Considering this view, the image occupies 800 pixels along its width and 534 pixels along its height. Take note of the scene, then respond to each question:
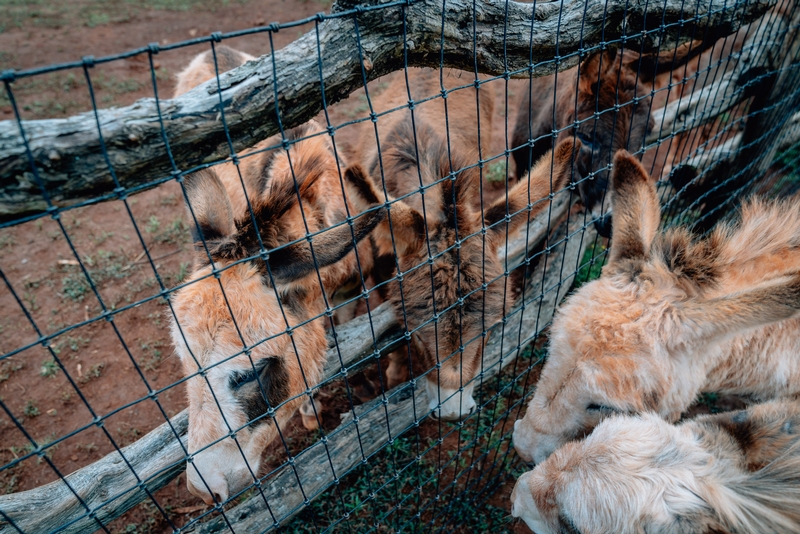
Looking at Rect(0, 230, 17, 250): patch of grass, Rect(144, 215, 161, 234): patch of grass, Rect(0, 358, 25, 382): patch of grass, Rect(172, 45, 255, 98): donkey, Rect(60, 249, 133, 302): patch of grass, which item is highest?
Rect(172, 45, 255, 98): donkey

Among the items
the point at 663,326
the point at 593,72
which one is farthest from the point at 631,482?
the point at 593,72

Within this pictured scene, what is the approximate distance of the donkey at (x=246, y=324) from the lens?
235cm

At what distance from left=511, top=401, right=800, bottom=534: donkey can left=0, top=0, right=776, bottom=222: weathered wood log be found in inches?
71.8

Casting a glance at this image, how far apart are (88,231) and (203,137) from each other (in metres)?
6.06

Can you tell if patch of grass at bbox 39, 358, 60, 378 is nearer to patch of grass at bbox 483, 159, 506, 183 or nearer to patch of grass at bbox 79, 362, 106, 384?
patch of grass at bbox 79, 362, 106, 384

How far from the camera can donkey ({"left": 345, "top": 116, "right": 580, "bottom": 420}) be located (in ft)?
9.19

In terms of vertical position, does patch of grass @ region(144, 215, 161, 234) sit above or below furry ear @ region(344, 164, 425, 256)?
below

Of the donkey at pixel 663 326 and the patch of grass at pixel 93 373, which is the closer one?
the donkey at pixel 663 326

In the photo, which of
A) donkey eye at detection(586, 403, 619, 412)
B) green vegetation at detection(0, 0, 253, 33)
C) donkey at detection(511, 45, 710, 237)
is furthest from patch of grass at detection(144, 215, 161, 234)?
green vegetation at detection(0, 0, 253, 33)

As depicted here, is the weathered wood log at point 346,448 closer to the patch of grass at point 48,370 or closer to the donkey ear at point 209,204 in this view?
the donkey ear at point 209,204

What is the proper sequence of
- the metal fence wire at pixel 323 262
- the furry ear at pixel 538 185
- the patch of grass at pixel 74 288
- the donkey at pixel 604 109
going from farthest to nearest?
1. the patch of grass at pixel 74 288
2. the donkey at pixel 604 109
3. the furry ear at pixel 538 185
4. the metal fence wire at pixel 323 262

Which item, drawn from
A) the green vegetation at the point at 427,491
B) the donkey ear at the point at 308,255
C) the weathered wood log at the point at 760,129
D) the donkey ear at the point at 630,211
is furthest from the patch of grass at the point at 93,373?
the weathered wood log at the point at 760,129

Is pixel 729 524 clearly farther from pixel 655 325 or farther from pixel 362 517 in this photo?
pixel 362 517

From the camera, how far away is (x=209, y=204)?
274cm
